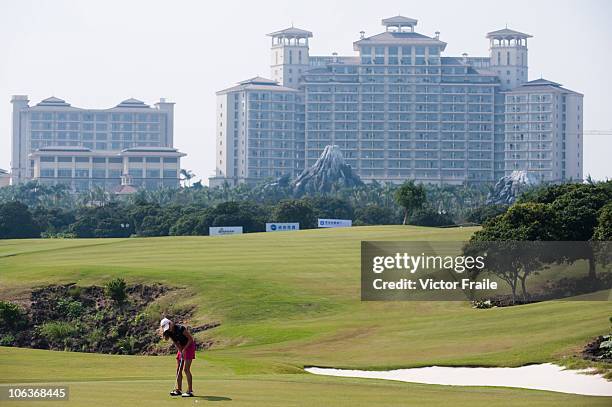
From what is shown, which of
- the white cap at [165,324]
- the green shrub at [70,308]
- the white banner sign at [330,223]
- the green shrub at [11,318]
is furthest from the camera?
the white banner sign at [330,223]

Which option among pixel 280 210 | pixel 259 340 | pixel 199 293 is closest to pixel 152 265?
pixel 199 293

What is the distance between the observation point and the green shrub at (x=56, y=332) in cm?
7612

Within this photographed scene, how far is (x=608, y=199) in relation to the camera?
9706 cm

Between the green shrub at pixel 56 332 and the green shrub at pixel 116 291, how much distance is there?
214 inches

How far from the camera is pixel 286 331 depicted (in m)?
70.1

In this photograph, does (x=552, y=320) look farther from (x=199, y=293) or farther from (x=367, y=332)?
(x=199, y=293)

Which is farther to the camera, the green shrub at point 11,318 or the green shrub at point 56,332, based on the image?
the green shrub at point 11,318

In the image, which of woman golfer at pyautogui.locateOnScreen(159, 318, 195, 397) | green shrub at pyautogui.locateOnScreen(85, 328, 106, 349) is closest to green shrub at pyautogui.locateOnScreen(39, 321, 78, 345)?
green shrub at pyautogui.locateOnScreen(85, 328, 106, 349)

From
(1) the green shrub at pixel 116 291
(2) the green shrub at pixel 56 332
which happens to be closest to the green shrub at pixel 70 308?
(1) the green shrub at pixel 116 291

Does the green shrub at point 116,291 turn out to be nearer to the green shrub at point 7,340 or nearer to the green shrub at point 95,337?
the green shrub at point 95,337

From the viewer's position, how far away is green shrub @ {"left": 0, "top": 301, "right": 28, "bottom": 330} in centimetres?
7738

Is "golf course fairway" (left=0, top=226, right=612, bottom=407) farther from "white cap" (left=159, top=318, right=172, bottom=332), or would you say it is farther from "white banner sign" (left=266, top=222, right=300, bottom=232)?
"white banner sign" (left=266, top=222, right=300, bottom=232)

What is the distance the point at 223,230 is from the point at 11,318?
A: 89942mm

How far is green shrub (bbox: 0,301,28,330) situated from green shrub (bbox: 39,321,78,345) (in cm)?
141
